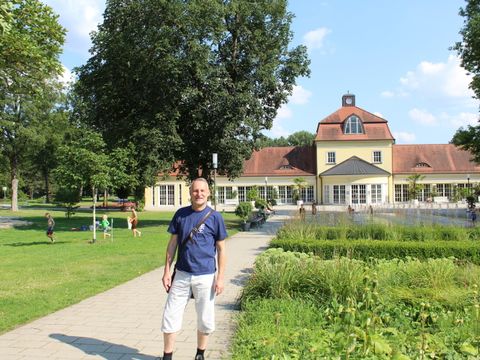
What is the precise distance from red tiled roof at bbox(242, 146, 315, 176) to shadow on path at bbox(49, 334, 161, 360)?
155 ft

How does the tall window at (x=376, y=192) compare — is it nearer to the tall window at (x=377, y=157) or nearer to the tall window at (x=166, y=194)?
the tall window at (x=377, y=157)

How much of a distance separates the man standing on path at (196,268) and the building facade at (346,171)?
44.8 m

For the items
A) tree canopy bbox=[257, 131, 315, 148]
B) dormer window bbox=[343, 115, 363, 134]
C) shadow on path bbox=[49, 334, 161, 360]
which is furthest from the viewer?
tree canopy bbox=[257, 131, 315, 148]

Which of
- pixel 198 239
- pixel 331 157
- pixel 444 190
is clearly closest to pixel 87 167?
pixel 198 239

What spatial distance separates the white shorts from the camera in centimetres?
466

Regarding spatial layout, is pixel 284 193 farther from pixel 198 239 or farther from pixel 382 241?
→ pixel 198 239

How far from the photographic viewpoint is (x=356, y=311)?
483 cm

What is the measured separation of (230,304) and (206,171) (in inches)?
847

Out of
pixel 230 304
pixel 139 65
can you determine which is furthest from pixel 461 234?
pixel 139 65

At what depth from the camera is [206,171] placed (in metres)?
28.8

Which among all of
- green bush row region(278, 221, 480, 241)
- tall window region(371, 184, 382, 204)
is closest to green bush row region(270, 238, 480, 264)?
green bush row region(278, 221, 480, 241)

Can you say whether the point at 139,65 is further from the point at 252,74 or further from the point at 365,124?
the point at 365,124

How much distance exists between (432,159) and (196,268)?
54.0 meters

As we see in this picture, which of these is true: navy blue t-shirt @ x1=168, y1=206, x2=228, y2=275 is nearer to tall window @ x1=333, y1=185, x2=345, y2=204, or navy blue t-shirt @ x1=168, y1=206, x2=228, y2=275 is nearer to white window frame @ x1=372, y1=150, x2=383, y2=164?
tall window @ x1=333, y1=185, x2=345, y2=204
